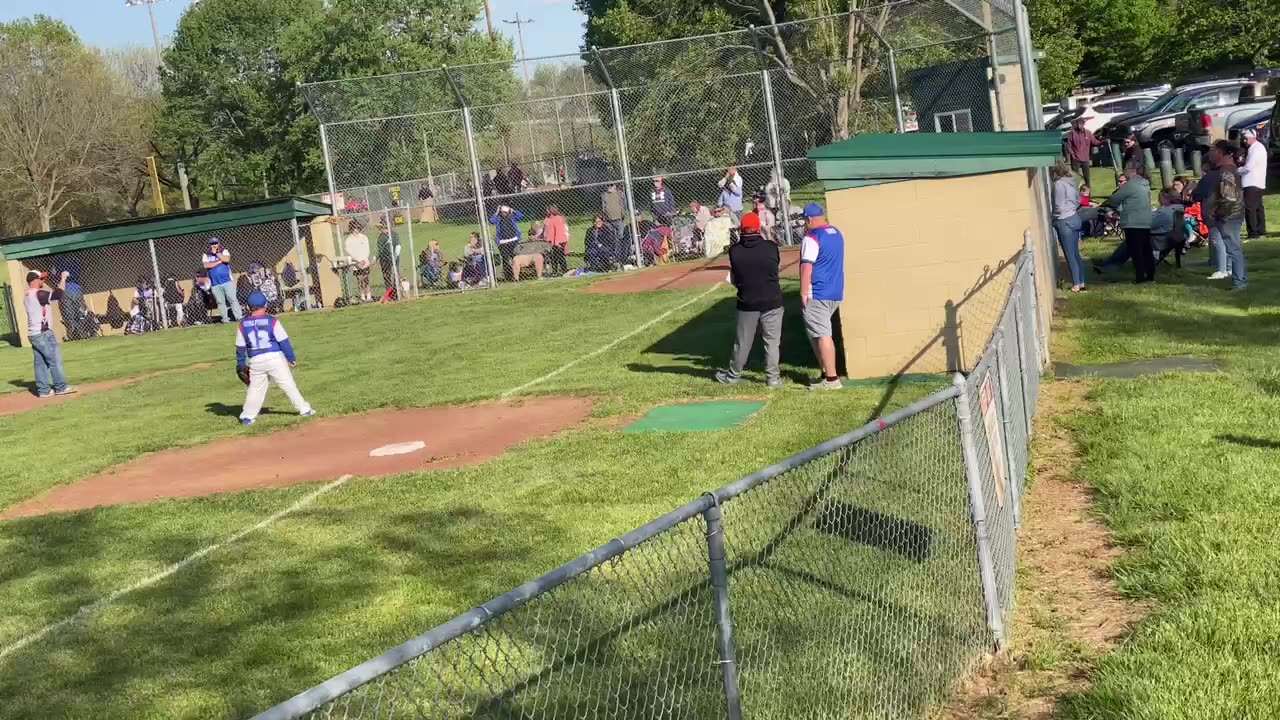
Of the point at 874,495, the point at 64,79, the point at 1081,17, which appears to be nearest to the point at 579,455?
the point at 874,495

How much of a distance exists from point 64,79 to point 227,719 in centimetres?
6865

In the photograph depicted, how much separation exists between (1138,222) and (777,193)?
976 cm

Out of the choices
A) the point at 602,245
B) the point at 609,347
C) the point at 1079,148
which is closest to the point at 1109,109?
the point at 1079,148

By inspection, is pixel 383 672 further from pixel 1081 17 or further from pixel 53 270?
pixel 1081 17

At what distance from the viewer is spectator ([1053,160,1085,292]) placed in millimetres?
17656

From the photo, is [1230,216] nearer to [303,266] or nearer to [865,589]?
[865,589]

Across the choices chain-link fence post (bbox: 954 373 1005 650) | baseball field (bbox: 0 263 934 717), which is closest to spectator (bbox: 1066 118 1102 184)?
baseball field (bbox: 0 263 934 717)

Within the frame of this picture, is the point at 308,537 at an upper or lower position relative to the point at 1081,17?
lower

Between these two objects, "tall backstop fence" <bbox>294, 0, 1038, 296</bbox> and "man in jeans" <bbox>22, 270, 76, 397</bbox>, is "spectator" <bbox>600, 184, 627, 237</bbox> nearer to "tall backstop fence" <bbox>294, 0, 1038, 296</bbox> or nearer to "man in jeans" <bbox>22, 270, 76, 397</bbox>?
"tall backstop fence" <bbox>294, 0, 1038, 296</bbox>

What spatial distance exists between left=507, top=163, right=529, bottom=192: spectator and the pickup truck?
14636mm

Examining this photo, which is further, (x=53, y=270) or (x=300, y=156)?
(x=300, y=156)

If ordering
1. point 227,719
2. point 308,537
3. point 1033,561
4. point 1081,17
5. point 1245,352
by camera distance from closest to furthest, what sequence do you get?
point 227,719 → point 1033,561 → point 308,537 → point 1245,352 → point 1081,17

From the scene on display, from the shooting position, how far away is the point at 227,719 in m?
5.97

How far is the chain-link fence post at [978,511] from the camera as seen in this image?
5.68 meters
